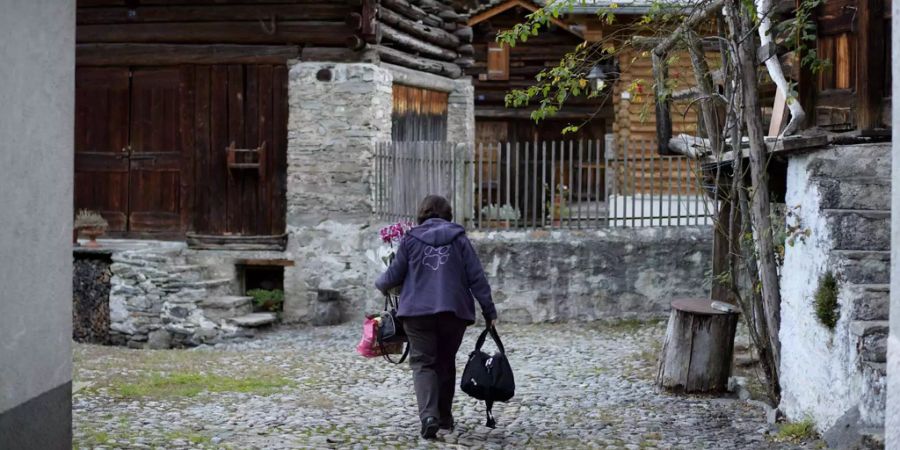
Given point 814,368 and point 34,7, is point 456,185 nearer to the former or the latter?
point 814,368

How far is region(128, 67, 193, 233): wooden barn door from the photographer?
1438 centimetres

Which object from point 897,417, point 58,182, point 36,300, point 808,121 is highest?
point 808,121

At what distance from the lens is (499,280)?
13.1 metres

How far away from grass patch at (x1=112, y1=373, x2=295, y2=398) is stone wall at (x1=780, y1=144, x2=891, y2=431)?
411cm

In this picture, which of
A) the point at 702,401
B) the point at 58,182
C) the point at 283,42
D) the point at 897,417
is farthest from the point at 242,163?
the point at 897,417

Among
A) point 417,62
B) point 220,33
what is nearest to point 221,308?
point 220,33

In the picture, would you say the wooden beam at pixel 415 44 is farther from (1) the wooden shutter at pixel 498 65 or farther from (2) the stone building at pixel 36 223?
(2) the stone building at pixel 36 223

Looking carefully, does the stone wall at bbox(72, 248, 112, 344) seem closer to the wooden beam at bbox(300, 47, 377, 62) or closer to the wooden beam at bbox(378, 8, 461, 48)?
the wooden beam at bbox(300, 47, 377, 62)

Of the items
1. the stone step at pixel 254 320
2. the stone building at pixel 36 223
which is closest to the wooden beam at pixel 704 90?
the stone building at pixel 36 223

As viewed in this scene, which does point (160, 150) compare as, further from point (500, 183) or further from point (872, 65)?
point (872, 65)

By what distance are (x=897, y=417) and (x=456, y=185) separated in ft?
28.8

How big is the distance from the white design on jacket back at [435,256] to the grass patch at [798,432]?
235 cm

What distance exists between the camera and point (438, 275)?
710 centimetres

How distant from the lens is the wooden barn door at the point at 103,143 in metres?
14.7
